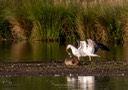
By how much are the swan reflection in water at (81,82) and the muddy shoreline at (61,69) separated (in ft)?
2.70

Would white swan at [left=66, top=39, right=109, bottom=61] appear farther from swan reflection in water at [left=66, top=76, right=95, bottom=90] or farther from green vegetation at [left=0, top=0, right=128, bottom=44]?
green vegetation at [left=0, top=0, right=128, bottom=44]

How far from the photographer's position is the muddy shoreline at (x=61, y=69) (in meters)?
20.2

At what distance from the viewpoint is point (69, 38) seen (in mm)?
34844

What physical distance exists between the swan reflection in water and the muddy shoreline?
0.82 m

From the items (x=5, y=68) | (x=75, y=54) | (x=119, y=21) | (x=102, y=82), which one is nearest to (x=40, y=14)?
(x=119, y=21)

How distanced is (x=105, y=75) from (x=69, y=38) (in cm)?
1512

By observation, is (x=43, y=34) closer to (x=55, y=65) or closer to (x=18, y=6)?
(x=18, y=6)

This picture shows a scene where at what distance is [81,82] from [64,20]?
16859 mm

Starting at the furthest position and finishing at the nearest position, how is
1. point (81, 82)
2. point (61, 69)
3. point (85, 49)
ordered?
point (85, 49)
point (61, 69)
point (81, 82)

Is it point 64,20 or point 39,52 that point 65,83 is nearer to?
point 39,52

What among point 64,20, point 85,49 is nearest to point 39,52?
point 85,49

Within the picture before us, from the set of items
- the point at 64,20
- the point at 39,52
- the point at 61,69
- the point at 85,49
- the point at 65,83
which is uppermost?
the point at 64,20

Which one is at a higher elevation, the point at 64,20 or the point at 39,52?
the point at 64,20

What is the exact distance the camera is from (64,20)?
34906mm
